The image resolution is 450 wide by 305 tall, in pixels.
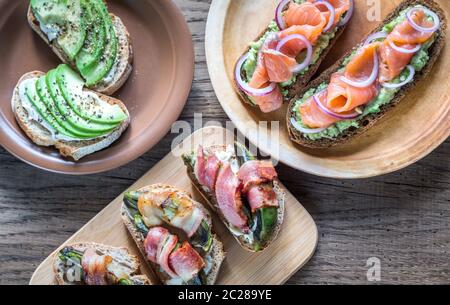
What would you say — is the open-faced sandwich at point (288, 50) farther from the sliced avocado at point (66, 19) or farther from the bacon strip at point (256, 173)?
the sliced avocado at point (66, 19)

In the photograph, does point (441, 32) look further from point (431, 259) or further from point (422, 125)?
point (431, 259)

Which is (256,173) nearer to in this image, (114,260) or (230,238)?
(230,238)

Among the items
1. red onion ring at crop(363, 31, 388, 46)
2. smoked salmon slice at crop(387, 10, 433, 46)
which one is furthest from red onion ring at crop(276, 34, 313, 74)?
smoked salmon slice at crop(387, 10, 433, 46)

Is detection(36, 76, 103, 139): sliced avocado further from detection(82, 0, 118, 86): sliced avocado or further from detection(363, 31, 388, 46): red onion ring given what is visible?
detection(363, 31, 388, 46): red onion ring

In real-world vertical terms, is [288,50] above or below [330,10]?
below

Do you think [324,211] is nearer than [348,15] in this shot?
No

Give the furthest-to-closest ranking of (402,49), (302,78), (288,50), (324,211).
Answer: (324,211) < (302,78) < (288,50) < (402,49)

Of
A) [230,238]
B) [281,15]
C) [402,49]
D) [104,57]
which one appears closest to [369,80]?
[402,49]

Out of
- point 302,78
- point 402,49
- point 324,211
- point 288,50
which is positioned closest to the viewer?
point 402,49
